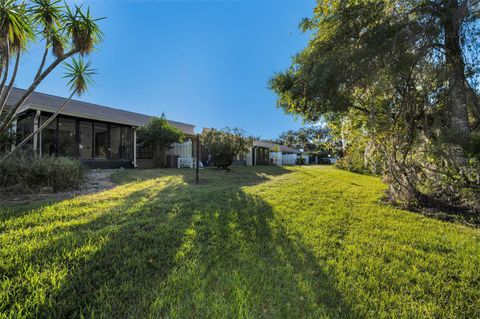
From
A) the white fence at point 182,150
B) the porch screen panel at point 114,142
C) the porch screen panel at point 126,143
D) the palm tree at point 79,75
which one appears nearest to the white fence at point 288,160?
the white fence at point 182,150

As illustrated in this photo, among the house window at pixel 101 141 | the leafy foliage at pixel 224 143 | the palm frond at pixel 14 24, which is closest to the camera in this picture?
the palm frond at pixel 14 24

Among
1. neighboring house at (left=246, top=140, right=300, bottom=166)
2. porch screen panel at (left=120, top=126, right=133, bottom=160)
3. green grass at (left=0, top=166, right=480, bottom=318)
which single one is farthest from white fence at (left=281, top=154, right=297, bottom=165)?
green grass at (left=0, top=166, right=480, bottom=318)

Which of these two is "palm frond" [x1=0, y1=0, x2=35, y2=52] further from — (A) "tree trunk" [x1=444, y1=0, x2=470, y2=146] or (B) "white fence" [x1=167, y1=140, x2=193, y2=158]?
(B) "white fence" [x1=167, y1=140, x2=193, y2=158]

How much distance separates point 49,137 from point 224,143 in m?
8.23

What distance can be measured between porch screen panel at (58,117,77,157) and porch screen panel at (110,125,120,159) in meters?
1.98

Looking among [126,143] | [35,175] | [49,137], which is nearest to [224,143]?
[126,143]

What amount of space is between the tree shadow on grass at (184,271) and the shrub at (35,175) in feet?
11.0

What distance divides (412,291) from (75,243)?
143 inches

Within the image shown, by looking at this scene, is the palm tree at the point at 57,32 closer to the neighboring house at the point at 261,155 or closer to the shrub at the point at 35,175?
the shrub at the point at 35,175

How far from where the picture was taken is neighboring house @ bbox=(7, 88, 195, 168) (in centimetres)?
967

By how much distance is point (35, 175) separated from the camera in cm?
562

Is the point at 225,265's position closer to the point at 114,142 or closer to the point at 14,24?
the point at 14,24

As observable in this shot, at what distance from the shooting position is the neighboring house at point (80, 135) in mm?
9672

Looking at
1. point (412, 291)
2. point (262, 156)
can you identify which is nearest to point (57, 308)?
point (412, 291)
